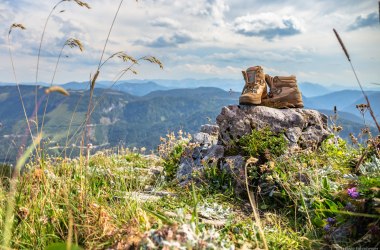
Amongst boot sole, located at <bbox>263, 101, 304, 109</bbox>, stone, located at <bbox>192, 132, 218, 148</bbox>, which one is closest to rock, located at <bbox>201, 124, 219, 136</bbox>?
stone, located at <bbox>192, 132, 218, 148</bbox>

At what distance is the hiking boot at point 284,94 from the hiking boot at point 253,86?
0.29 metres

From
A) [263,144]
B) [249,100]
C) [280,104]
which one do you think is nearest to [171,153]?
[249,100]

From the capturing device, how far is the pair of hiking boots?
8.38 metres

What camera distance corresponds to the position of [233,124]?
27.0 ft

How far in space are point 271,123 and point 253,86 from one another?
3.68 feet

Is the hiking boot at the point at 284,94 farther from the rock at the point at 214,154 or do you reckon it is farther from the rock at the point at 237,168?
the rock at the point at 237,168

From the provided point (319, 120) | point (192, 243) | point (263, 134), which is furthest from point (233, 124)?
point (192, 243)

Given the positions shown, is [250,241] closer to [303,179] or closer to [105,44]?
[303,179]

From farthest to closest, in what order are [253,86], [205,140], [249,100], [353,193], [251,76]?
1. [205,140]
2. [251,76]
3. [253,86]
4. [249,100]
5. [353,193]

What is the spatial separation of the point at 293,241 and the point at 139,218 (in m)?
1.94

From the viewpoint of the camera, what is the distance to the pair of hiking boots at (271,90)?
8383 millimetres

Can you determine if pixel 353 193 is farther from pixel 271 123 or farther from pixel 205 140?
pixel 205 140

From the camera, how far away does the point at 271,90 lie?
904cm

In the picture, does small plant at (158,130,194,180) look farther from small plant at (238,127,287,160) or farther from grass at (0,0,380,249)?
grass at (0,0,380,249)
